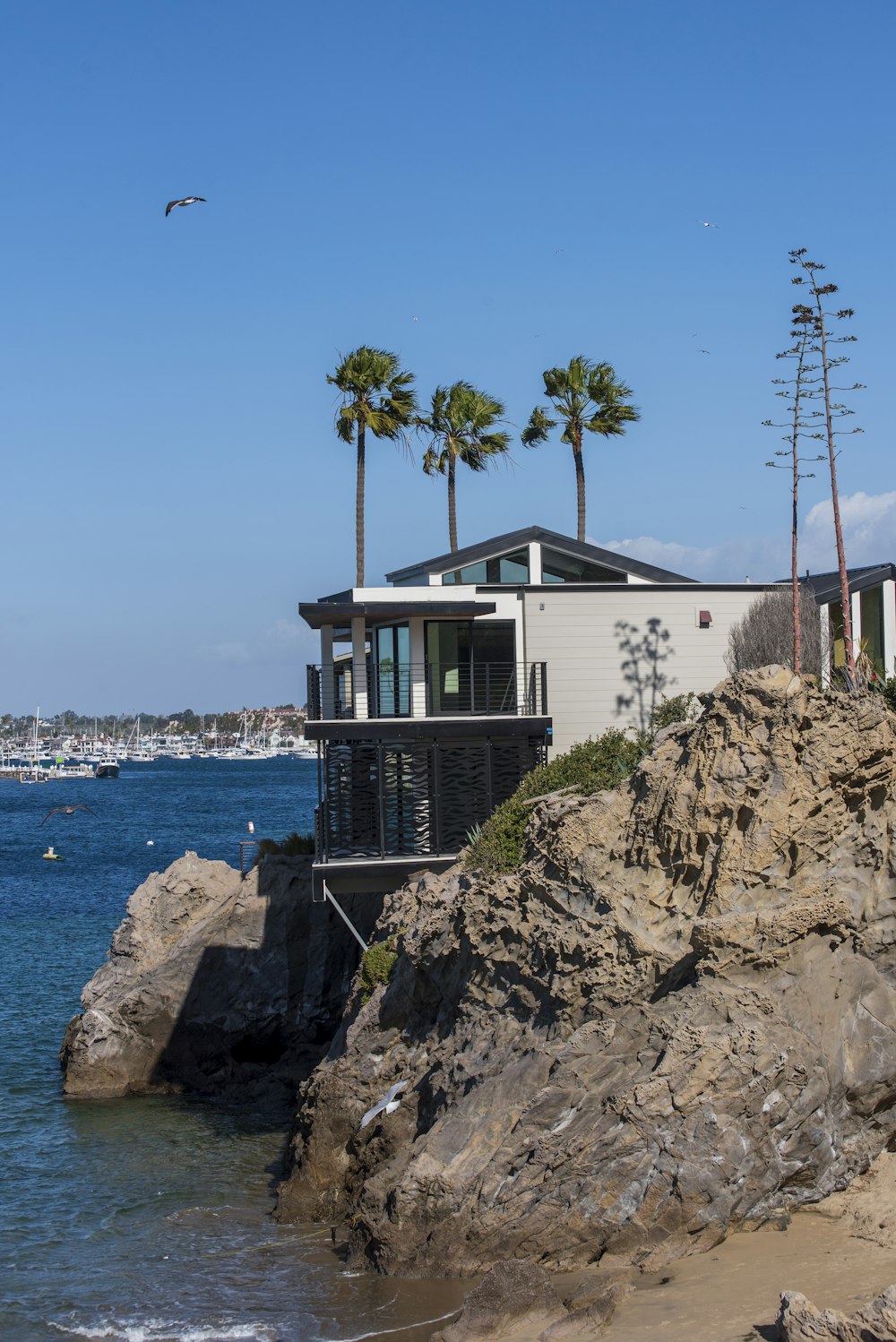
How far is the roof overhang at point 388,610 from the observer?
26266 millimetres

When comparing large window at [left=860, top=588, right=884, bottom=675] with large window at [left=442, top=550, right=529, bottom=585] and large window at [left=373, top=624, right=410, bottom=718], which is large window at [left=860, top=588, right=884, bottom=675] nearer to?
large window at [left=442, top=550, right=529, bottom=585]

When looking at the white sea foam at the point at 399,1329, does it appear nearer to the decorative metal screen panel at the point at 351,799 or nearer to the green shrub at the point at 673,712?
the decorative metal screen panel at the point at 351,799

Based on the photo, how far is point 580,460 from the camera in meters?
44.1

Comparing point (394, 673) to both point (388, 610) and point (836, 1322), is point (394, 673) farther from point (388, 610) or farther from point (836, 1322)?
point (836, 1322)

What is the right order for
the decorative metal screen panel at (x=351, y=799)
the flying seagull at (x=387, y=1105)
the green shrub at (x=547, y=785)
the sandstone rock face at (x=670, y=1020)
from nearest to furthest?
the sandstone rock face at (x=670, y=1020)
the flying seagull at (x=387, y=1105)
the green shrub at (x=547, y=785)
the decorative metal screen panel at (x=351, y=799)

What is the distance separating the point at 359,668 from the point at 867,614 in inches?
532

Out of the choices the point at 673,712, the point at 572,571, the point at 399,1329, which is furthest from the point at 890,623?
the point at 399,1329

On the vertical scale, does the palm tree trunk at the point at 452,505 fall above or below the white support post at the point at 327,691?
above

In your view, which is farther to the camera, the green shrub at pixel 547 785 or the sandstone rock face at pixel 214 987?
the sandstone rock face at pixel 214 987

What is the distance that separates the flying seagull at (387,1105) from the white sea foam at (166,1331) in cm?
378

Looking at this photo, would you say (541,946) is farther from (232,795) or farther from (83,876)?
(232,795)

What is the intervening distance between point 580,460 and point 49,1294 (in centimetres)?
3262

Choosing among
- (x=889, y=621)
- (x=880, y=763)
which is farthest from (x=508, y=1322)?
(x=889, y=621)

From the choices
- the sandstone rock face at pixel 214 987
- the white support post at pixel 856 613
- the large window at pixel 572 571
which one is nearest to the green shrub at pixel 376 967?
the sandstone rock face at pixel 214 987
